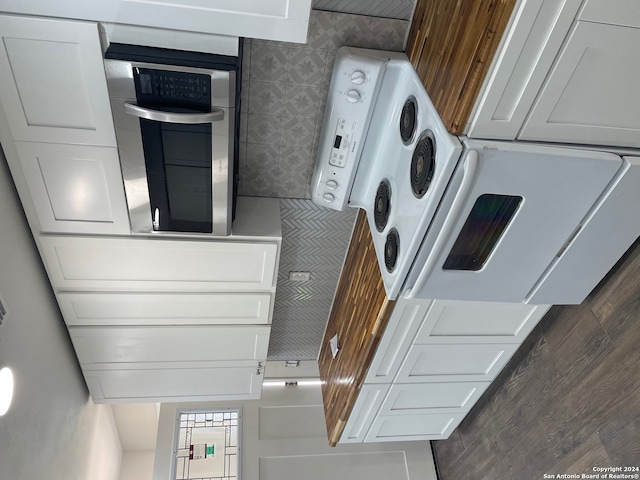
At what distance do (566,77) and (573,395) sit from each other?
131 centimetres

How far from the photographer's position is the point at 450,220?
1.36 m

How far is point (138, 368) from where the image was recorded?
2520mm

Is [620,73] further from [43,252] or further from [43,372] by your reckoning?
[43,372]

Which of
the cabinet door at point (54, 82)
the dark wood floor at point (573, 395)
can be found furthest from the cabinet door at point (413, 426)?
the cabinet door at point (54, 82)

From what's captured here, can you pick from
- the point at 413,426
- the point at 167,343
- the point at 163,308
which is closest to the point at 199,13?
the point at 163,308

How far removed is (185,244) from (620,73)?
1525mm

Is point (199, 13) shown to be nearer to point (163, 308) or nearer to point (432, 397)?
point (163, 308)

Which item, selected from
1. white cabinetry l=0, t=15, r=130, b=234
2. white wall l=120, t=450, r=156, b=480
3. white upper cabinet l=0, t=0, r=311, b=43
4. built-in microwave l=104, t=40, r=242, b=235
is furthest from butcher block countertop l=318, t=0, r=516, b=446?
white wall l=120, t=450, r=156, b=480

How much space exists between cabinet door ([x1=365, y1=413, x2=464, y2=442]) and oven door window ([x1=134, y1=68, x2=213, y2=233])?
4.76 feet

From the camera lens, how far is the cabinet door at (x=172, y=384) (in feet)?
8.44

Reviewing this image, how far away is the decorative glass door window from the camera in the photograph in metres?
3.00

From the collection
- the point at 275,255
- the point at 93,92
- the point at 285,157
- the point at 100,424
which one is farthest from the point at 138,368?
the point at 93,92

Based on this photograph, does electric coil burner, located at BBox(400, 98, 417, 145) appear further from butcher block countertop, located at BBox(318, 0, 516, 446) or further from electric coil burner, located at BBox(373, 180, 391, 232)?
electric coil burner, located at BBox(373, 180, 391, 232)

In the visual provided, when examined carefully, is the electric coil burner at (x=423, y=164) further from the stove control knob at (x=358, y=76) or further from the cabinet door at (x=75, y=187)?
the cabinet door at (x=75, y=187)
